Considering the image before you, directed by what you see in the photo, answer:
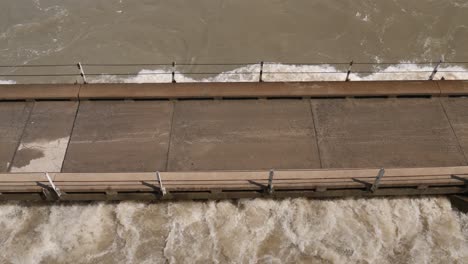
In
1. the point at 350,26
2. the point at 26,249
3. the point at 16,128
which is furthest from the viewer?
the point at 350,26

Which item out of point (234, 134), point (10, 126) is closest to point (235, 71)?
point (234, 134)

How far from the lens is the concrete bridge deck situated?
16062 millimetres

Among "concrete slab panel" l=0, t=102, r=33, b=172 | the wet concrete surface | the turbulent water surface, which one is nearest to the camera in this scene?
the turbulent water surface

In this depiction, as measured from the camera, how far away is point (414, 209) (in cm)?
1591

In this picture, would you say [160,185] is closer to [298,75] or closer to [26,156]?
[26,156]

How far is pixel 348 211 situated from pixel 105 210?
8.06 m

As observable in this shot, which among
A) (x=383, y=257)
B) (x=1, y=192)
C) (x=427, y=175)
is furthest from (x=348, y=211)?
(x=1, y=192)

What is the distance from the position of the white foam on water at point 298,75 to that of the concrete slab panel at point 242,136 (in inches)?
140

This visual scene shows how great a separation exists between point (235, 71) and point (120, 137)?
7.27 metres

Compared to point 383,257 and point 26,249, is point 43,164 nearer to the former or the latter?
point 26,249

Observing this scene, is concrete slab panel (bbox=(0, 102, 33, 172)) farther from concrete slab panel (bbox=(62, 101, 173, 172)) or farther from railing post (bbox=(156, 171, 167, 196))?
railing post (bbox=(156, 171, 167, 196))

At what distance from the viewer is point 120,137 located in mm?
16734

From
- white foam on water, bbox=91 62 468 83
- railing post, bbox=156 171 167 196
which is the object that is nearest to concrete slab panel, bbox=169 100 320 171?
railing post, bbox=156 171 167 196

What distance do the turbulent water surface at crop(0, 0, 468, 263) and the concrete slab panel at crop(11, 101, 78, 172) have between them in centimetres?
140
